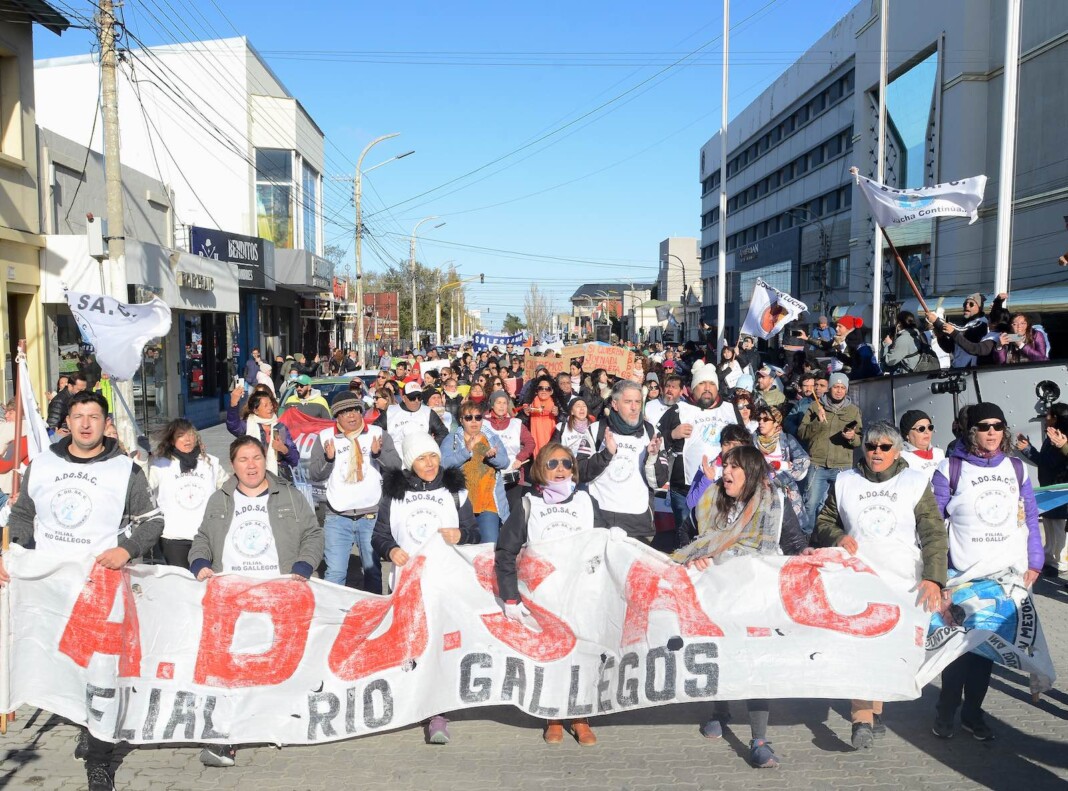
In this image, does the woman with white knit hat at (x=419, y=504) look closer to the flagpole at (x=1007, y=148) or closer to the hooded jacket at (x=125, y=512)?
the hooded jacket at (x=125, y=512)

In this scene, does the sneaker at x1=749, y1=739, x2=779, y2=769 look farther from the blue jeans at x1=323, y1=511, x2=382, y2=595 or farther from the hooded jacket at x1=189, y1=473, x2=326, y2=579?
the blue jeans at x1=323, y1=511, x2=382, y2=595

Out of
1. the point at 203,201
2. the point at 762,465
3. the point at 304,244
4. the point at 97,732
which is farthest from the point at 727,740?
the point at 304,244

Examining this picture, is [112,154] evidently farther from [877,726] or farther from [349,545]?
[877,726]

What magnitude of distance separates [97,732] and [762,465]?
357cm

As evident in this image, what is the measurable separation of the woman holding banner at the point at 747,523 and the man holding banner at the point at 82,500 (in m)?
2.94

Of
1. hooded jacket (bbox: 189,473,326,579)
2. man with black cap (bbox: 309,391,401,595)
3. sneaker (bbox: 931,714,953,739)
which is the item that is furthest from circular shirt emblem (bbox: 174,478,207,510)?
sneaker (bbox: 931,714,953,739)

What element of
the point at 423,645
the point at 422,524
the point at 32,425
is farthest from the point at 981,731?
the point at 32,425

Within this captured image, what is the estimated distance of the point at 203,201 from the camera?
111 feet

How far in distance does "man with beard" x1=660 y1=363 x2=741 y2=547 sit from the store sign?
14.6m

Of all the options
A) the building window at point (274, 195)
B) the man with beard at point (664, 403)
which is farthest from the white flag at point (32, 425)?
the building window at point (274, 195)

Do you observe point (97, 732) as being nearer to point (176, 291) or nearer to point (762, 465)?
point (762, 465)

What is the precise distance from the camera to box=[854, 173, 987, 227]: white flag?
482 inches

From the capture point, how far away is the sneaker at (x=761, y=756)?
4.70 metres

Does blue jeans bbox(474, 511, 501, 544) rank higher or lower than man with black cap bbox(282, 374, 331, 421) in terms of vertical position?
lower
